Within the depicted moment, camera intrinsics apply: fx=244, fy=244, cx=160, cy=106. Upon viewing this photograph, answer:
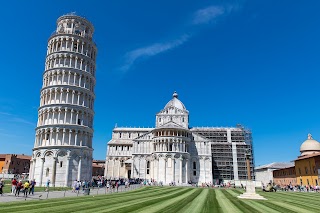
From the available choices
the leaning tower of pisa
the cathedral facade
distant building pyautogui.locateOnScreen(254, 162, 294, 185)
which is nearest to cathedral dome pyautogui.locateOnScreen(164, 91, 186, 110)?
the cathedral facade

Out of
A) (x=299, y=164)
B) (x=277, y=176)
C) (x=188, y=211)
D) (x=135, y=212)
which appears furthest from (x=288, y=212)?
(x=277, y=176)

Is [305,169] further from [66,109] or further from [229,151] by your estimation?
[66,109]

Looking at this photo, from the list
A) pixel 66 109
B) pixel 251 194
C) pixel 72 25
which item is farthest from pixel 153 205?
pixel 72 25

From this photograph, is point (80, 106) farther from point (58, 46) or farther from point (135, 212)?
point (135, 212)

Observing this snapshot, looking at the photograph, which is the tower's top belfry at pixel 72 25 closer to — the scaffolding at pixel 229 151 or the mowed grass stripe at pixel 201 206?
the mowed grass stripe at pixel 201 206

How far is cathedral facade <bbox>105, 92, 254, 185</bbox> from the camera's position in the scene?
7462cm

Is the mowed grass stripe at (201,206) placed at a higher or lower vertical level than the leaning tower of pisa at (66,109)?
lower

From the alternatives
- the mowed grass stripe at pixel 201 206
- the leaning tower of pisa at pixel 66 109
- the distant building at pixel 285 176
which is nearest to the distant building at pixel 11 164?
the leaning tower of pisa at pixel 66 109

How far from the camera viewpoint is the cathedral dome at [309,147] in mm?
72625

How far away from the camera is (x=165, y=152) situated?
7444 cm

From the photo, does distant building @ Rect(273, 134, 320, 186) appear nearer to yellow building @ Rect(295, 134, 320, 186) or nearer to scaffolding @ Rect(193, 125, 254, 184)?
yellow building @ Rect(295, 134, 320, 186)

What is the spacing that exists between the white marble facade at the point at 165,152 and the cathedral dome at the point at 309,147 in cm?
2839

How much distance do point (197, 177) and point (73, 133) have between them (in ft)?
158

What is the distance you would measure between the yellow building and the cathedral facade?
78.0ft
